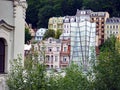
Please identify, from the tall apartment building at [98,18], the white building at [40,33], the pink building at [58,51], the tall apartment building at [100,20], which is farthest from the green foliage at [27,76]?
the tall apartment building at [100,20]

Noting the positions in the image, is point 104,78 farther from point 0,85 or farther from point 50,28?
point 50,28

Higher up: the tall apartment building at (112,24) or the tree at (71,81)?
the tall apartment building at (112,24)

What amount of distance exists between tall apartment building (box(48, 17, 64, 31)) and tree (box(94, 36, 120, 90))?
164675 mm

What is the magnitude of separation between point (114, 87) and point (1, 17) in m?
4.37

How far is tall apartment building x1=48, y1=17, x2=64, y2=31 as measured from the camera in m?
189

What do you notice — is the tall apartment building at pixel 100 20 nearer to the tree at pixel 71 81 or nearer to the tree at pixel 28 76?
the tree at pixel 71 81

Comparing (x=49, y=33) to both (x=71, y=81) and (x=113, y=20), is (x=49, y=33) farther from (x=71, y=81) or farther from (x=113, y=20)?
(x=71, y=81)

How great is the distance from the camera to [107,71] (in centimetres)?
2372

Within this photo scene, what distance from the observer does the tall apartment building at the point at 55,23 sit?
621ft

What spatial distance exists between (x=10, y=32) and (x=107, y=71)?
11.4 feet

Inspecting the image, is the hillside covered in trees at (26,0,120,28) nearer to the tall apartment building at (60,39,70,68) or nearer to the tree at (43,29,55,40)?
the tree at (43,29,55,40)

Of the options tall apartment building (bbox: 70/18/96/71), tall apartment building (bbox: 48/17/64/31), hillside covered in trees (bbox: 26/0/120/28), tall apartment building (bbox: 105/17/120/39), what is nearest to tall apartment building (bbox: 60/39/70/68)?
tall apartment building (bbox: 70/18/96/71)

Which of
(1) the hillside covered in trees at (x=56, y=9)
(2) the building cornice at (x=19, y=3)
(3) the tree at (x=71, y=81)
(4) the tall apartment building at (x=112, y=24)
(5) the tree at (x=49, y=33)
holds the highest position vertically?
(1) the hillside covered in trees at (x=56, y=9)

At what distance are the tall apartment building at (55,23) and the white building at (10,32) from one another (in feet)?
542
